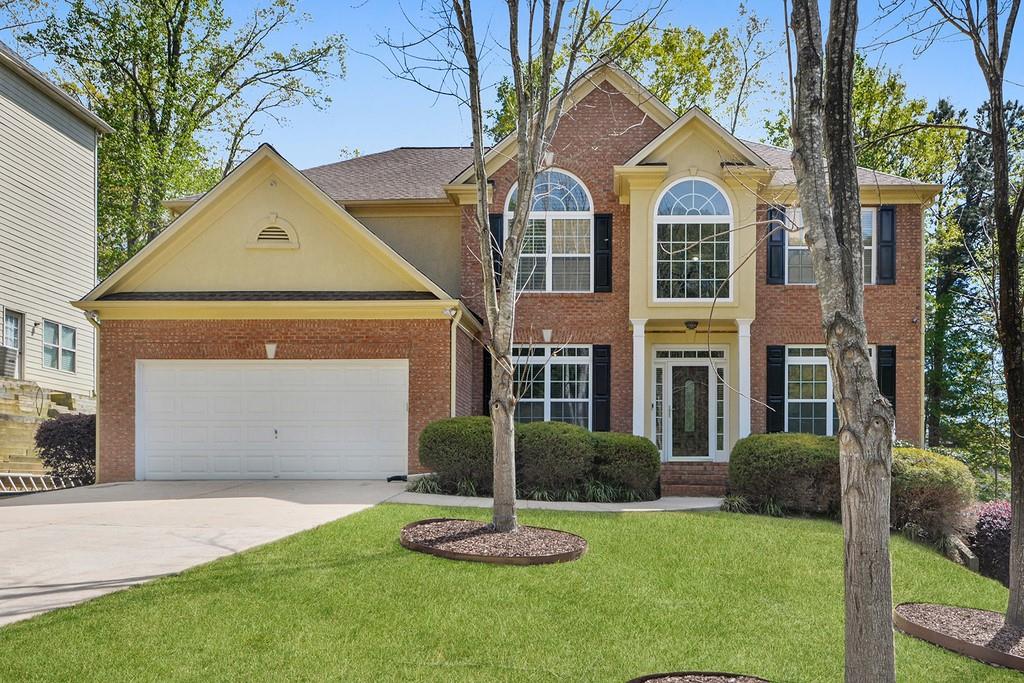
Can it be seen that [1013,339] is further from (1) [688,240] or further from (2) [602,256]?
(2) [602,256]

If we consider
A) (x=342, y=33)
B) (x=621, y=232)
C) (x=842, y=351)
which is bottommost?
(x=842, y=351)

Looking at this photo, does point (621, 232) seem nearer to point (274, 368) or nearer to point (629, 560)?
point (274, 368)

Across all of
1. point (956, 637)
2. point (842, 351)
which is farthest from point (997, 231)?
point (842, 351)

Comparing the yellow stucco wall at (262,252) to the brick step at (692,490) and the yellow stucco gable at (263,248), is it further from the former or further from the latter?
the brick step at (692,490)

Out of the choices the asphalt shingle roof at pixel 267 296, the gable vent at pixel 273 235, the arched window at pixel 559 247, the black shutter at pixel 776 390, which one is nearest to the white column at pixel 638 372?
the arched window at pixel 559 247

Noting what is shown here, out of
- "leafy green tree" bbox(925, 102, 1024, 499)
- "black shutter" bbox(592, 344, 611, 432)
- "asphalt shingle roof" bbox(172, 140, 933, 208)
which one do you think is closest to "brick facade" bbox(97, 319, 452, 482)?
"black shutter" bbox(592, 344, 611, 432)

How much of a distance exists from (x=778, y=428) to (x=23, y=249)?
59.6 feet

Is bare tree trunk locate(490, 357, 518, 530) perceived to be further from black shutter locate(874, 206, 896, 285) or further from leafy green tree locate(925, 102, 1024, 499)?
leafy green tree locate(925, 102, 1024, 499)

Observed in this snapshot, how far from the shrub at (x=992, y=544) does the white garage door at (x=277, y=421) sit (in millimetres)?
A: 8717

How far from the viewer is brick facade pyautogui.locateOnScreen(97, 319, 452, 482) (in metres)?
14.2

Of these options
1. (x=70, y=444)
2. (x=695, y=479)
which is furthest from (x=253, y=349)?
(x=695, y=479)

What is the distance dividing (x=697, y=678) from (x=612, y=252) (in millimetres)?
12249

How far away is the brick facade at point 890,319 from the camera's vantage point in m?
16.2

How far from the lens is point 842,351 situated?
364 cm
